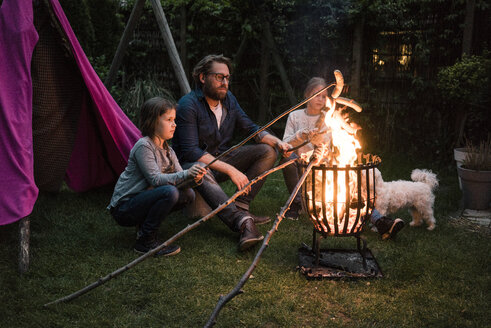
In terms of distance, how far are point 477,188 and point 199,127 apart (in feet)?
8.73

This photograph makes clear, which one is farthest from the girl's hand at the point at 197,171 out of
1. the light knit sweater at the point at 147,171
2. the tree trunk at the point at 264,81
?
the tree trunk at the point at 264,81

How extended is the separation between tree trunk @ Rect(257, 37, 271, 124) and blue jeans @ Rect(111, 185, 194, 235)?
4.23m

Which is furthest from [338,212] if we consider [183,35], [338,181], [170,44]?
[183,35]

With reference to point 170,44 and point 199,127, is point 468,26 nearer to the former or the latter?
point 170,44

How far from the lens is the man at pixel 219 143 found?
11.0 feet

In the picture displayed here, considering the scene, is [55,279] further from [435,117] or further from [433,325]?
[435,117]

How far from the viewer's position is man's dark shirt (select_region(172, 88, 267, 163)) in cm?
353

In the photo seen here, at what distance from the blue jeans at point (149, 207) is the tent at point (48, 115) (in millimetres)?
617

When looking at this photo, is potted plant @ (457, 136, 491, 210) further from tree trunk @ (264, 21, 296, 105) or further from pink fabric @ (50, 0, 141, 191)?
pink fabric @ (50, 0, 141, 191)

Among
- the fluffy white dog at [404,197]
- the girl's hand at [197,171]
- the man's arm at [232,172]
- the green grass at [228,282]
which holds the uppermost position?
the girl's hand at [197,171]

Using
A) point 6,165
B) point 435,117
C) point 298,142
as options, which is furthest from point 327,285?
point 435,117

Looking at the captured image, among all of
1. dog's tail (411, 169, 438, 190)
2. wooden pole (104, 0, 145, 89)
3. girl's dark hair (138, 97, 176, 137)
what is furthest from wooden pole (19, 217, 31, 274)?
dog's tail (411, 169, 438, 190)

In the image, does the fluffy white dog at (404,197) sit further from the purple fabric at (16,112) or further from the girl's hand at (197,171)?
the purple fabric at (16,112)

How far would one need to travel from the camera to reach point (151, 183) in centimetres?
312
